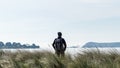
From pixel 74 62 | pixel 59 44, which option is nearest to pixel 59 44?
pixel 59 44

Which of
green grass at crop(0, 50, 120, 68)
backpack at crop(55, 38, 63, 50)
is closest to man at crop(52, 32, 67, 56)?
backpack at crop(55, 38, 63, 50)

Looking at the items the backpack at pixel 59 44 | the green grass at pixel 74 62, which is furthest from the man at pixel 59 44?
the green grass at pixel 74 62

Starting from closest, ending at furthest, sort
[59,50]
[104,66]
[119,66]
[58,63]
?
[119,66] < [104,66] < [58,63] < [59,50]

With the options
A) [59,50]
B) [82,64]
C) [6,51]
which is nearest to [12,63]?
[82,64]

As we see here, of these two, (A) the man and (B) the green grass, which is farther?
(A) the man

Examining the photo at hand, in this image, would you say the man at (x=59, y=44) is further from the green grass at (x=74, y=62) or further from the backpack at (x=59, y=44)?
the green grass at (x=74, y=62)

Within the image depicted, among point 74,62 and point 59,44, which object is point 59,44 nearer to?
point 59,44

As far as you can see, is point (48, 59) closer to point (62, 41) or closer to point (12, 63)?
point (12, 63)

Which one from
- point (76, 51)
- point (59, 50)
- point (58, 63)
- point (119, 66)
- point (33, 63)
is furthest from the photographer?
point (59, 50)

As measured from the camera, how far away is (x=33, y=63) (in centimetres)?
1110

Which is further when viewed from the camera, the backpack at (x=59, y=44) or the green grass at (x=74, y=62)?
the backpack at (x=59, y=44)

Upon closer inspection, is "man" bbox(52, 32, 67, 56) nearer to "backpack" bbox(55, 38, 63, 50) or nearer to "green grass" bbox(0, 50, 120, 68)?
"backpack" bbox(55, 38, 63, 50)

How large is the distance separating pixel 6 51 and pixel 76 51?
295 inches

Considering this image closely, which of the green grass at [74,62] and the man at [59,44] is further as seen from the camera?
the man at [59,44]
